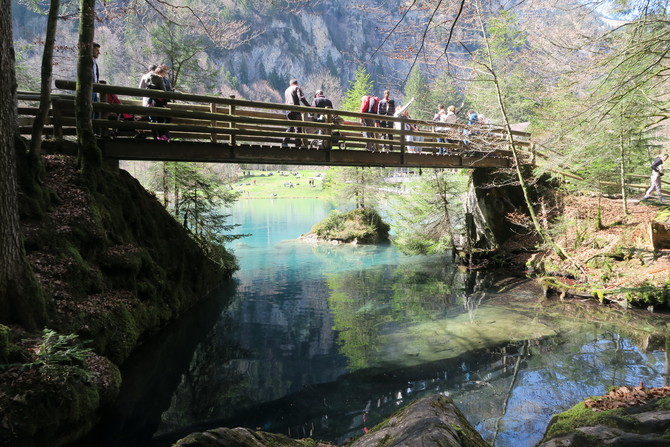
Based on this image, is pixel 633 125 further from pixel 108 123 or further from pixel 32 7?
pixel 32 7

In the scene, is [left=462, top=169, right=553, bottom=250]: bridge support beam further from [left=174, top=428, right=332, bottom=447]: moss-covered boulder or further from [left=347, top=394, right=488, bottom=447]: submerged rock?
[left=174, top=428, right=332, bottom=447]: moss-covered boulder

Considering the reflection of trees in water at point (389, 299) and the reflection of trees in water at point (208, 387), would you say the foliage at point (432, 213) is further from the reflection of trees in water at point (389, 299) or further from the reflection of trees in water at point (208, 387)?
the reflection of trees in water at point (208, 387)

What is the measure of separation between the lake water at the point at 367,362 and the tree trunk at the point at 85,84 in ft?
14.1

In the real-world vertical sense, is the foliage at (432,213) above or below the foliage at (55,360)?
above

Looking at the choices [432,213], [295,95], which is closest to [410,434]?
[295,95]

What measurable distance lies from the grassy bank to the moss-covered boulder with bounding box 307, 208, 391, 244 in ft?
102

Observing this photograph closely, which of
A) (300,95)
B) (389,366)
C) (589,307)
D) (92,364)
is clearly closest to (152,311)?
(92,364)

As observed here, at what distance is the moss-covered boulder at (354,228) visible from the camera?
24906 millimetres

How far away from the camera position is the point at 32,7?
962 cm

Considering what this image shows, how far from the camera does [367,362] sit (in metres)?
8.05

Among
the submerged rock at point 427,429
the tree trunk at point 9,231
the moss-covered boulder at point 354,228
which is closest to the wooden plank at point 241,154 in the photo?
the tree trunk at point 9,231

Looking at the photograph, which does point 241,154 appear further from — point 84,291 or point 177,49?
point 177,49

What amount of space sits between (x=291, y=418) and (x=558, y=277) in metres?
10.6

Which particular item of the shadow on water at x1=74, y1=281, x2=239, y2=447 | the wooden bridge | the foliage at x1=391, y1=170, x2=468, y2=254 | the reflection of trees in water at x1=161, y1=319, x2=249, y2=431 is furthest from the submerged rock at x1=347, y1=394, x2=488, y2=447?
the foliage at x1=391, y1=170, x2=468, y2=254
